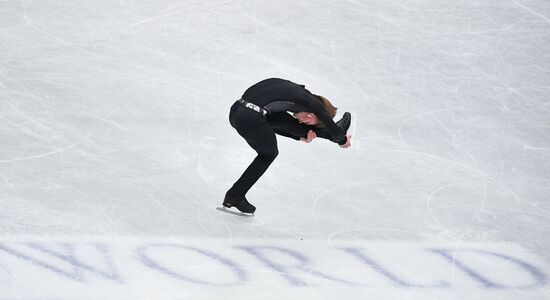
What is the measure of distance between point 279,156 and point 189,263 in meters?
2.05

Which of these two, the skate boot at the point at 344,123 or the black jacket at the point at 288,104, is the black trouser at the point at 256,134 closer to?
the black jacket at the point at 288,104

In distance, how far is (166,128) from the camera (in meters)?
8.17

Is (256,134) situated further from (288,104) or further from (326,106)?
(326,106)

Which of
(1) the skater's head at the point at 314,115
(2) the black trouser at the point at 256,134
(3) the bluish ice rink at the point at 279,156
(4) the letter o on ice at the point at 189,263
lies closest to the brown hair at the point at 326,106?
(1) the skater's head at the point at 314,115

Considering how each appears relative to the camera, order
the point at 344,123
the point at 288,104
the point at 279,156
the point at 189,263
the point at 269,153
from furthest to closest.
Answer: the point at 279,156, the point at 344,123, the point at 269,153, the point at 288,104, the point at 189,263

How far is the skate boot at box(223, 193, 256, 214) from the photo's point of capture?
22.5ft

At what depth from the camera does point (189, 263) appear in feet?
20.1

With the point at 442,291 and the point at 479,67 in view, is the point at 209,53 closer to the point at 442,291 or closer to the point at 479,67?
the point at 479,67

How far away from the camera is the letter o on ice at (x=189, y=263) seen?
234 inches

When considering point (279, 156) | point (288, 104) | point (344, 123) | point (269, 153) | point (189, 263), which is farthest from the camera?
point (279, 156)

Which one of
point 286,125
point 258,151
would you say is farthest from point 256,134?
point 286,125

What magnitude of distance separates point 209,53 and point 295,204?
2.81 metres

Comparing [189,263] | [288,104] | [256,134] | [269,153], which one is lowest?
[189,263]

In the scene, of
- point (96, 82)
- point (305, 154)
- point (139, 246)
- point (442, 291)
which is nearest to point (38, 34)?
point (96, 82)
